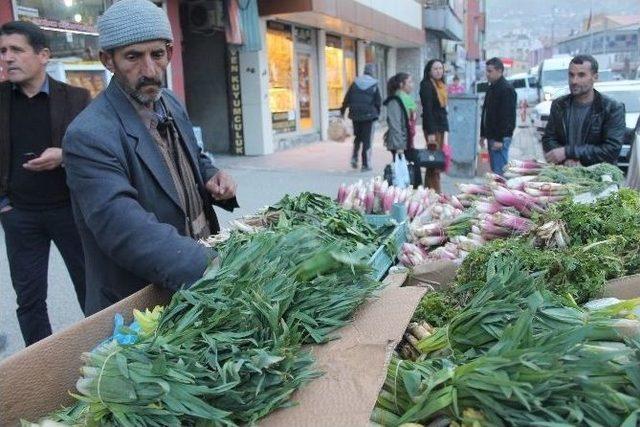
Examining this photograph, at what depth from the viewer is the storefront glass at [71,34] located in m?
8.64

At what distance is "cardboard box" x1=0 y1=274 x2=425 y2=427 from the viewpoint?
1.65 meters

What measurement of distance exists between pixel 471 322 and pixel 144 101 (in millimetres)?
1558

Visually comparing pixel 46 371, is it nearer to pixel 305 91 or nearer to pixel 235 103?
pixel 235 103

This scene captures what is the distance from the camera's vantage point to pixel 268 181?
448 inches

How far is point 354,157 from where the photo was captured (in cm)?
1288

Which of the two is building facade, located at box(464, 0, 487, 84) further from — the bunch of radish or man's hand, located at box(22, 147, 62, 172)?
man's hand, located at box(22, 147, 62, 172)

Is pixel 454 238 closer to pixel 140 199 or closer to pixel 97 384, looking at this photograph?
pixel 140 199

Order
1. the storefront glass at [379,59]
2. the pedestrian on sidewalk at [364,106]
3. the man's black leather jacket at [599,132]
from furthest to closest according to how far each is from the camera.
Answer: the storefront glass at [379,59], the pedestrian on sidewalk at [364,106], the man's black leather jacket at [599,132]

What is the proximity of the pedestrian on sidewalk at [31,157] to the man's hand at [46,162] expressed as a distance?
40 millimetres

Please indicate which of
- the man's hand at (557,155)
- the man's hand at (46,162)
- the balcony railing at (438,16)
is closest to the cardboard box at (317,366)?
the man's hand at (46,162)

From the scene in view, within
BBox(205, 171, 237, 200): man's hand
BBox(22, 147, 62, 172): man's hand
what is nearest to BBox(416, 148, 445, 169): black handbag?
BBox(22, 147, 62, 172): man's hand

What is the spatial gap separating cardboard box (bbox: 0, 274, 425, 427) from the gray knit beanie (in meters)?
0.99

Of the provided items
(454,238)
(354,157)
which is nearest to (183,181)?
(454,238)

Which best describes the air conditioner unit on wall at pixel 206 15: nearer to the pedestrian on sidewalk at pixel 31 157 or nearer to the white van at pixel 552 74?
the pedestrian on sidewalk at pixel 31 157
